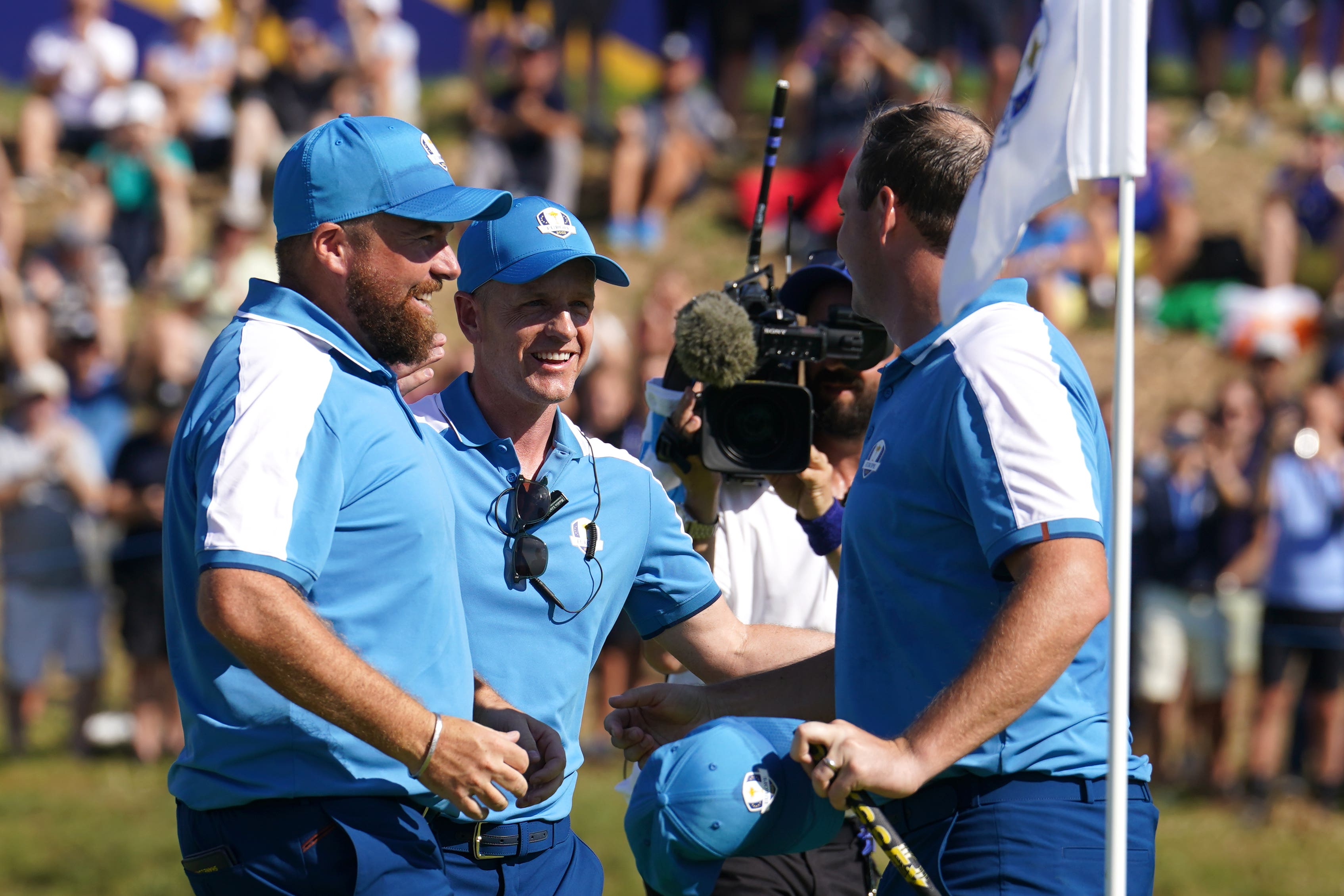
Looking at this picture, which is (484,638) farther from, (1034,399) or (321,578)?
(1034,399)

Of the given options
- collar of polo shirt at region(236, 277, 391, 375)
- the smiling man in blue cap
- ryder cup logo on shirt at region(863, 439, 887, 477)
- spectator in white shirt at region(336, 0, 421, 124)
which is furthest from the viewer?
spectator in white shirt at region(336, 0, 421, 124)

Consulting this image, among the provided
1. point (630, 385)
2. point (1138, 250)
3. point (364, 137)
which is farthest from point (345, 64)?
point (364, 137)

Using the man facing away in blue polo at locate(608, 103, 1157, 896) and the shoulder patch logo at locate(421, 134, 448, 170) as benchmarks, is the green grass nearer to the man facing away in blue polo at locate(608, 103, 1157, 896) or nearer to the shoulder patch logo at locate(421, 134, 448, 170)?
the man facing away in blue polo at locate(608, 103, 1157, 896)

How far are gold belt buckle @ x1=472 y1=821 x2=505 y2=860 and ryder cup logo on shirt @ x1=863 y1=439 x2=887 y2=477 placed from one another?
1.16 metres

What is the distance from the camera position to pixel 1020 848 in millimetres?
2945

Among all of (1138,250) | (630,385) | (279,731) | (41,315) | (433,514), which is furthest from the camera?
(1138,250)

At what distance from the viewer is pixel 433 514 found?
309 cm

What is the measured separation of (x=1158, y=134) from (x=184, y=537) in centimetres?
1196

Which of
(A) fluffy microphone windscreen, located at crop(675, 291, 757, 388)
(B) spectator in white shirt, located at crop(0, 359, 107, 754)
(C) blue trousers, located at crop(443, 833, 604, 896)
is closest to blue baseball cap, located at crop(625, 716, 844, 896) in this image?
(C) blue trousers, located at crop(443, 833, 604, 896)

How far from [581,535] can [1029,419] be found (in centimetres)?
123

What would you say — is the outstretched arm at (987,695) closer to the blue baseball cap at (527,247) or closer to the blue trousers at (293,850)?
the blue trousers at (293,850)

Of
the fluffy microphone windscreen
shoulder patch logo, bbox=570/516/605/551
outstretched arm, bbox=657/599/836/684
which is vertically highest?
the fluffy microphone windscreen

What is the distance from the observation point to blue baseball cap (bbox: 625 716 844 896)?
3.34m

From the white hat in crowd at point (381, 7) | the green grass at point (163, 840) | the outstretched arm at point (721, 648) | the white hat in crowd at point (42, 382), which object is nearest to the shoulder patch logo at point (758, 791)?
the outstretched arm at point (721, 648)
